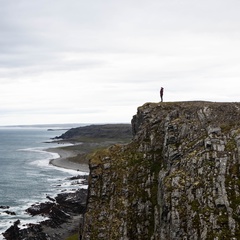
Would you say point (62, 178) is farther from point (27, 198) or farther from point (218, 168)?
point (218, 168)

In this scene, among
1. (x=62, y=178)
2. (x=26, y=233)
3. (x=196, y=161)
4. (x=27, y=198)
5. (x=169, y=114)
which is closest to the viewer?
(x=196, y=161)

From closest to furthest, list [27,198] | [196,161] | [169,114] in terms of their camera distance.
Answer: [196,161], [169,114], [27,198]

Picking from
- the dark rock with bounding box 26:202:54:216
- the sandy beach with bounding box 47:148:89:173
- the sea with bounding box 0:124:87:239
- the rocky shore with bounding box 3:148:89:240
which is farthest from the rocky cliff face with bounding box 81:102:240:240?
the sandy beach with bounding box 47:148:89:173

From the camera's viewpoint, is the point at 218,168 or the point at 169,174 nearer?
the point at 218,168

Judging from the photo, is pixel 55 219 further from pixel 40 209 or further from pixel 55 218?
pixel 40 209

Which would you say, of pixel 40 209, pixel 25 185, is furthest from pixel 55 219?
pixel 25 185

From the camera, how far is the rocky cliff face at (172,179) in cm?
2572

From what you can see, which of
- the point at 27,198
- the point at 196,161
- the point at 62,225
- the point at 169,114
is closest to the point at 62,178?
the point at 27,198

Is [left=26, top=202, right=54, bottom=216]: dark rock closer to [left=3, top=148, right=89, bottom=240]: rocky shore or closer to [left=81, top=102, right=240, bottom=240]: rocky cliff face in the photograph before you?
[left=3, top=148, right=89, bottom=240]: rocky shore

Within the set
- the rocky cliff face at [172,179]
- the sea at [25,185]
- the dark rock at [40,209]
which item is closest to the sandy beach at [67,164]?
the sea at [25,185]

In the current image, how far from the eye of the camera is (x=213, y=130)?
103 feet

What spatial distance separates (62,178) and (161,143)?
73772mm

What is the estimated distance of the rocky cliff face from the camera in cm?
2572

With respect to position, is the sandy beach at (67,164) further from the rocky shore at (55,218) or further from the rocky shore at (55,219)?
the rocky shore at (55,219)
